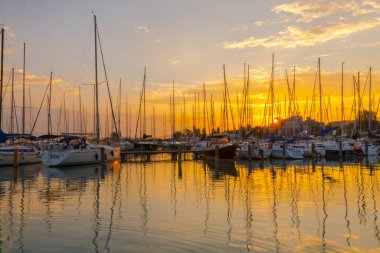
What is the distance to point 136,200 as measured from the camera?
1917 centimetres

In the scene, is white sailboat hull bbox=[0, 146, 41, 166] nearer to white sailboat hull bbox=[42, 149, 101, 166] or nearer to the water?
white sailboat hull bbox=[42, 149, 101, 166]

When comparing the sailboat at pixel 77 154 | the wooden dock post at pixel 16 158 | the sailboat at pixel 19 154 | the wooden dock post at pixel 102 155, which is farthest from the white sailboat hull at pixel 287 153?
the wooden dock post at pixel 16 158

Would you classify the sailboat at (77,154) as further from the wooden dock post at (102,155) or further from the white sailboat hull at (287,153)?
the white sailboat hull at (287,153)

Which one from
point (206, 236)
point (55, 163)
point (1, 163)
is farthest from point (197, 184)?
point (1, 163)

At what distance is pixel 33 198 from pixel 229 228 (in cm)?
1065

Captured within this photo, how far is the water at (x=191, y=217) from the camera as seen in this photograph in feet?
37.4

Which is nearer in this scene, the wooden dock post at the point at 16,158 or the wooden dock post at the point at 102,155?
the wooden dock post at the point at 16,158

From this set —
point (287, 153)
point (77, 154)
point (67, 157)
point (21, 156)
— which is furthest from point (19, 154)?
point (287, 153)

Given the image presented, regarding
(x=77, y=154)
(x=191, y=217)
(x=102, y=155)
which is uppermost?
(x=77, y=154)

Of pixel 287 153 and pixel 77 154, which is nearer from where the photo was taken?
pixel 77 154

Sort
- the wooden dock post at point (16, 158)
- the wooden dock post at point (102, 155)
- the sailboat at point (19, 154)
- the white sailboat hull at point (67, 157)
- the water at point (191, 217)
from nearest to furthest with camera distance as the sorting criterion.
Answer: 1. the water at point (191, 217)
2. the wooden dock post at point (16, 158)
3. the sailboat at point (19, 154)
4. the white sailboat hull at point (67, 157)
5. the wooden dock post at point (102, 155)

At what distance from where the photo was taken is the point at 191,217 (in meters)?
15.1

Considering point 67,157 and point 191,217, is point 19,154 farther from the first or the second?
point 191,217

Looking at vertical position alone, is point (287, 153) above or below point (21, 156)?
below
